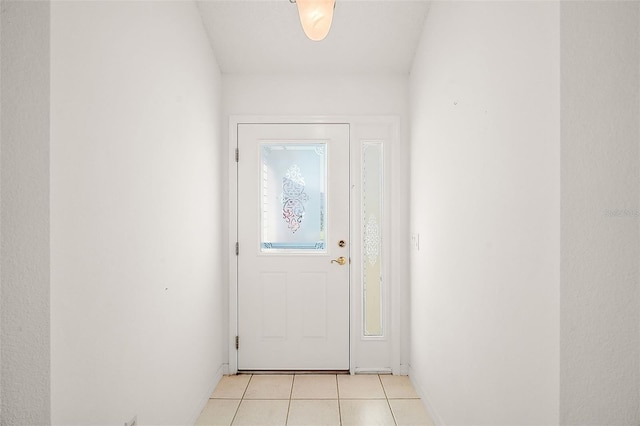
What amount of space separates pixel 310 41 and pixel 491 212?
190 centimetres

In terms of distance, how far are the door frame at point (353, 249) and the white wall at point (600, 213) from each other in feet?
6.35

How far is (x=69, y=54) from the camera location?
1.18 meters

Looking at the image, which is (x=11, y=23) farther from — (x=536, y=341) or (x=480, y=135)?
(x=536, y=341)

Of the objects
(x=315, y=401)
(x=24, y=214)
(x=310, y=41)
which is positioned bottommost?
(x=315, y=401)

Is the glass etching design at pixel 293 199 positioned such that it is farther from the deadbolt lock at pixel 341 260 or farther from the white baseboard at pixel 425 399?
the white baseboard at pixel 425 399

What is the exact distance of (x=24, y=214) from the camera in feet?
3.49

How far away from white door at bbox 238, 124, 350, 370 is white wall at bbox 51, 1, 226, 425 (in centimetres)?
54

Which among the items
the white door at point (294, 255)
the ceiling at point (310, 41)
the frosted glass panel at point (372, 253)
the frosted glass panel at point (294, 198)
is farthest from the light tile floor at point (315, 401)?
the ceiling at point (310, 41)

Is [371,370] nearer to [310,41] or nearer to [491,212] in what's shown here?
[491,212]

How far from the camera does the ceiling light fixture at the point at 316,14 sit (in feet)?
4.75

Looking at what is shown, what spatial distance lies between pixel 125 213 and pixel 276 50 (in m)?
1.85

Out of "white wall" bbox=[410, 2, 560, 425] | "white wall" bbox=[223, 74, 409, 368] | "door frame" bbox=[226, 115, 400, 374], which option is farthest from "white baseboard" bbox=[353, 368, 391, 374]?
"white wall" bbox=[223, 74, 409, 368]

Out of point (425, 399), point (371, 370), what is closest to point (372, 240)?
point (371, 370)

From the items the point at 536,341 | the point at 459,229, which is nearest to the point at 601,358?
the point at 536,341
